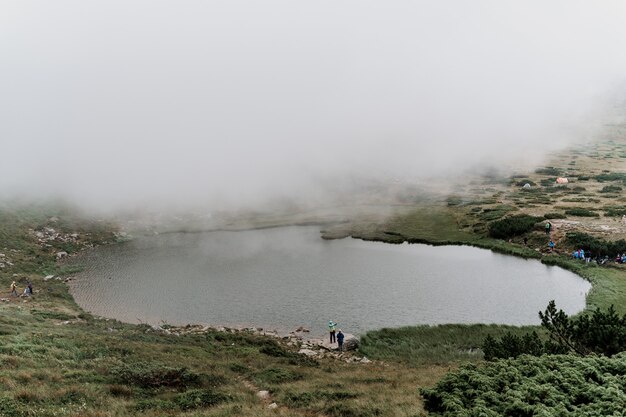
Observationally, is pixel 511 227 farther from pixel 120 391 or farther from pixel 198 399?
pixel 120 391

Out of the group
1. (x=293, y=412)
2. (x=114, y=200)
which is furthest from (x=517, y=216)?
(x=114, y=200)

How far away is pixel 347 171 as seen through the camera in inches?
6225

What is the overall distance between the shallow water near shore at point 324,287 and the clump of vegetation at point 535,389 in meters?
26.0

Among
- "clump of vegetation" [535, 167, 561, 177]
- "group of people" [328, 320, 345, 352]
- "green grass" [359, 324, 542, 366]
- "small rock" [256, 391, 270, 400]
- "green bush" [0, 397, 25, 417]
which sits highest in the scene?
"clump of vegetation" [535, 167, 561, 177]

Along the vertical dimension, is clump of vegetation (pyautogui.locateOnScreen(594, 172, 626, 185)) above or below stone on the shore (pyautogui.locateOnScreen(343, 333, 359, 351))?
above

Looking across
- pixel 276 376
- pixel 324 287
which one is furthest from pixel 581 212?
pixel 276 376

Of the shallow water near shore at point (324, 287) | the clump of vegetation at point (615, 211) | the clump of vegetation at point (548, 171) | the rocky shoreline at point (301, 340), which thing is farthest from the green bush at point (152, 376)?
the clump of vegetation at point (548, 171)

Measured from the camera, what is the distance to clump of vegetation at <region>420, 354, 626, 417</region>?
13523 millimetres

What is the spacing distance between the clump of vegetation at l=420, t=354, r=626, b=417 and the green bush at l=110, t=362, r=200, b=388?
14693 mm

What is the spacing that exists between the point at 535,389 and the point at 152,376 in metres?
20.0

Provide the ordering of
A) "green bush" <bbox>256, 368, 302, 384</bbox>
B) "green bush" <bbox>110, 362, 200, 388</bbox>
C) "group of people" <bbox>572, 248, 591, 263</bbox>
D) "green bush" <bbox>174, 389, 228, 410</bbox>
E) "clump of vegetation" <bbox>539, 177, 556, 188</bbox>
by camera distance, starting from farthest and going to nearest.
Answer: "clump of vegetation" <bbox>539, 177, 556, 188</bbox>, "group of people" <bbox>572, 248, 591, 263</bbox>, "green bush" <bbox>256, 368, 302, 384</bbox>, "green bush" <bbox>110, 362, 200, 388</bbox>, "green bush" <bbox>174, 389, 228, 410</bbox>

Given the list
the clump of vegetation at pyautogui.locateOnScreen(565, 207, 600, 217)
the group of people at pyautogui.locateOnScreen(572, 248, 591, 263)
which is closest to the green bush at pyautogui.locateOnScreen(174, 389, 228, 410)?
the group of people at pyautogui.locateOnScreen(572, 248, 591, 263)

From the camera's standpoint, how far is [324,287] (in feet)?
173

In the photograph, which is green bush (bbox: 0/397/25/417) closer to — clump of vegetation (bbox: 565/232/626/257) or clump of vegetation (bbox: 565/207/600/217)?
clump of vegetation (bbox: 565/232/626/257)
